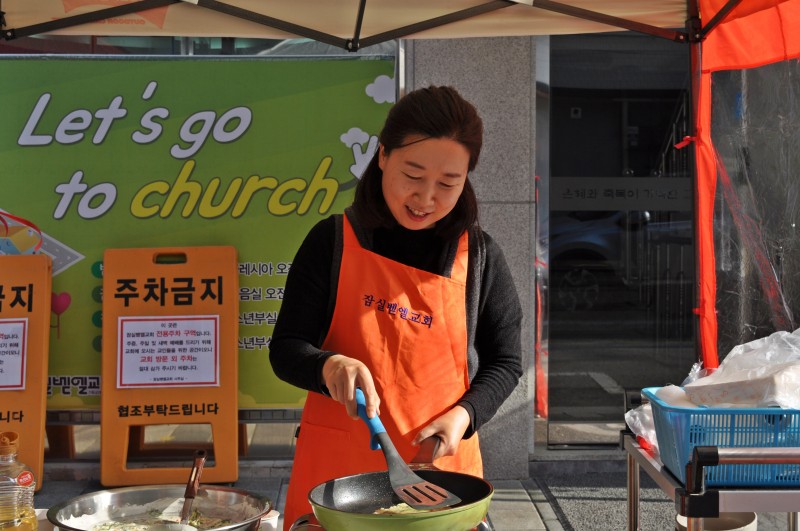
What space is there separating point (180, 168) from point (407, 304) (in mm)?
3494

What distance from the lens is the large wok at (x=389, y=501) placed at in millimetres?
1580

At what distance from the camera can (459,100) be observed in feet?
7.36

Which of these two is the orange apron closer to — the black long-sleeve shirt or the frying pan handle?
the black long-sleeve shirt

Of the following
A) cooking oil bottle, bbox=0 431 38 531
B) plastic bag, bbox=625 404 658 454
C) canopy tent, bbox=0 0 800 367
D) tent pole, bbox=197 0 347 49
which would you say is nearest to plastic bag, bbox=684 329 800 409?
plastic bag, bbox=625 404 658 454

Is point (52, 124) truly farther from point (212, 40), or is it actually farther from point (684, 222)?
point (684, 222)

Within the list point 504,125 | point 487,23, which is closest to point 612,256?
point 504,125

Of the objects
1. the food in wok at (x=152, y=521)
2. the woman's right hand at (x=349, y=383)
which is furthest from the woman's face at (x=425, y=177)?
the food in wok at (x=152, y=521)

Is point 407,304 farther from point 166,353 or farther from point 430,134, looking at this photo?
point 166,353

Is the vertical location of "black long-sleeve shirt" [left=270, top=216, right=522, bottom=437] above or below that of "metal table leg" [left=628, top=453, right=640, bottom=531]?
above

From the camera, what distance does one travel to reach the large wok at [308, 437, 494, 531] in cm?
158

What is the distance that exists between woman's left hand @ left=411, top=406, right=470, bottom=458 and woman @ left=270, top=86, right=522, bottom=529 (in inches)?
2.4

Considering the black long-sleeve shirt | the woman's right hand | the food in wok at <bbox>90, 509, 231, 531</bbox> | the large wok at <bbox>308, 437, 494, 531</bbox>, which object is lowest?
the food in wok at <bbox>90, 509, 231, 531</bbox>

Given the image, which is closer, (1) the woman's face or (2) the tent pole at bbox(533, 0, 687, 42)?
(1) the woman's face

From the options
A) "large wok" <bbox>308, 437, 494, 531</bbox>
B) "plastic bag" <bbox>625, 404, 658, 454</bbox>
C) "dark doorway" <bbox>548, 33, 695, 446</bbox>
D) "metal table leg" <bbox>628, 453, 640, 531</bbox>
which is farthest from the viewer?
"dark doorway" <bbox>548, 33, 695, 446</bbox>
